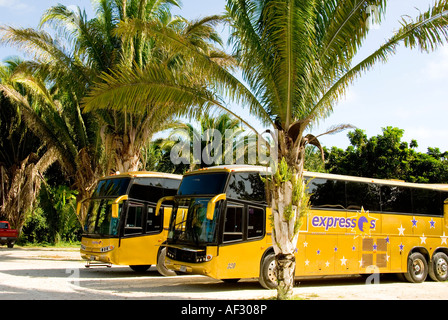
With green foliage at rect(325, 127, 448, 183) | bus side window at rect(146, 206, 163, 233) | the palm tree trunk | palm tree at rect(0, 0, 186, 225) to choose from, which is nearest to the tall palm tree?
green foliage at rect(325, 127, 448, 183)

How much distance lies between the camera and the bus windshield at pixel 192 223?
39.1 feet

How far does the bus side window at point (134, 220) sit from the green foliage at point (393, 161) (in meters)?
18.2

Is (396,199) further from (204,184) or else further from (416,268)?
(204,184)

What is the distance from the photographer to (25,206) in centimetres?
2802

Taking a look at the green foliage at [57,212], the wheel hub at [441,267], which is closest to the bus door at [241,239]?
the wheel hub at [441,267]

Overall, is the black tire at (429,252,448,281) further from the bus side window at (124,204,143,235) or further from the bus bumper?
the bus side window at (124,204,143,235)

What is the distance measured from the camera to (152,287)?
41.3 feet

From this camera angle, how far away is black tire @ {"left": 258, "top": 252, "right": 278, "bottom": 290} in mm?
12594

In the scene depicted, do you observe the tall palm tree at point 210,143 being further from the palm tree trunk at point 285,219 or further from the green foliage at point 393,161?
the palm tree trunk at point 285,219

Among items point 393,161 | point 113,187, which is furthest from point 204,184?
point 393,161

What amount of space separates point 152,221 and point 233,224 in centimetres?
402

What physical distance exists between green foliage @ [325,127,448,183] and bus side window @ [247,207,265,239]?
18.3 m
